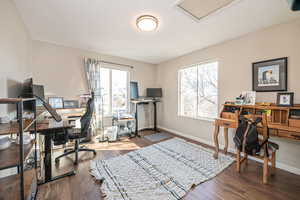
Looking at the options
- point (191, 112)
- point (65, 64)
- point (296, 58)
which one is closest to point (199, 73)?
point (191, 112)

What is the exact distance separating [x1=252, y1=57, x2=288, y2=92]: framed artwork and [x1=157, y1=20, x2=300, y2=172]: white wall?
7cm

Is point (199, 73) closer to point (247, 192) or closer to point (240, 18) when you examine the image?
point (240, 18)

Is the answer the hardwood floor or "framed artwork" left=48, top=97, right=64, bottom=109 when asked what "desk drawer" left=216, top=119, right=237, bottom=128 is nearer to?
the hardwood floor

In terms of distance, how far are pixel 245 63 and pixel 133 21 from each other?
88.3 inches

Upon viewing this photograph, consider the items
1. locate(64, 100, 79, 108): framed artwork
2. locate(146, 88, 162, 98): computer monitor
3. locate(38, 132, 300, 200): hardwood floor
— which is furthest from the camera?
locate(146, 88, 162, 98): computer monitor

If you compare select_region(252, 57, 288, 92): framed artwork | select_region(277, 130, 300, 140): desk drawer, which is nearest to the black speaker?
select_region(277, 130, 300, 140): desk drawer

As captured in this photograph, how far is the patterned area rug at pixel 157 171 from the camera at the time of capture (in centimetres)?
148

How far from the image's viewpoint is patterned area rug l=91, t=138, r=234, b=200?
4.87 ft

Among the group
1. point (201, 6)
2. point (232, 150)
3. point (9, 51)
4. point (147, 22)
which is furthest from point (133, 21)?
point (232, 150)

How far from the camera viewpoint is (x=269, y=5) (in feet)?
5.24

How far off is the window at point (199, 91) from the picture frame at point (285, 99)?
1086 millimetres

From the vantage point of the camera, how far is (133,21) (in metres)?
1.94

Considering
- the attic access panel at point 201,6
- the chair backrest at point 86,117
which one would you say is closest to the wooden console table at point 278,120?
the attic access panel at point 201,6

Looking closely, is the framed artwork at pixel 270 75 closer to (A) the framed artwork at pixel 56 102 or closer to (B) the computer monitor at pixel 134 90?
(B) the computer monitor at pixel 134 90
